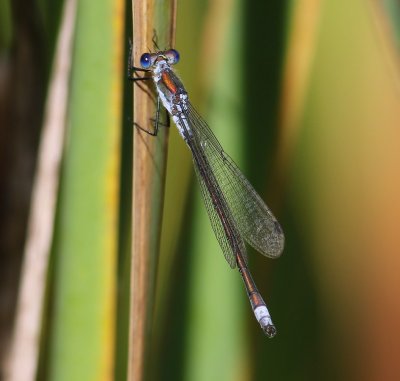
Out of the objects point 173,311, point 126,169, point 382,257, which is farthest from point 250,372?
point 126,169

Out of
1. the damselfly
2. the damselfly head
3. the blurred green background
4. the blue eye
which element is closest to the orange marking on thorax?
the damselfly

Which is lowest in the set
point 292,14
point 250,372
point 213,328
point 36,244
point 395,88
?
point 250,372

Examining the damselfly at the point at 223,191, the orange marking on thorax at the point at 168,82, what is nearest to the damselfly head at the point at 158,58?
the damselfly at the point at 223,191

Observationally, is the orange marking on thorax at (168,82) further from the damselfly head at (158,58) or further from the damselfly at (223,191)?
the damselfly head at (158,58)

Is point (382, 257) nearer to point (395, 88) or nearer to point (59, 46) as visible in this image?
point (395, 88)

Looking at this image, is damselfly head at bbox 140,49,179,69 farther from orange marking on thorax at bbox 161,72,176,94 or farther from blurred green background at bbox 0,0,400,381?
orange marking on thorax at bbox 161,72,176,94

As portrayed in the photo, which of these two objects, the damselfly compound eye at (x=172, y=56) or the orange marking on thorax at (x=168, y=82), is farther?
the orange marking on thorax at (x=168, y=82)

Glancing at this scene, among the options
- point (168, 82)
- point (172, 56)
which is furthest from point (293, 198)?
point (168, 82)

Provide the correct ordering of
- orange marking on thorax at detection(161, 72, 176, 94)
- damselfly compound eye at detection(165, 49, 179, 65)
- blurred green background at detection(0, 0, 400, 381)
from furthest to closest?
orange marking on thorax at detection(161, 72, 176, 94), damselfly compound eye at detection(165, 49, 179, 65), blurred green background at detection(0, 0, 400, 381)
